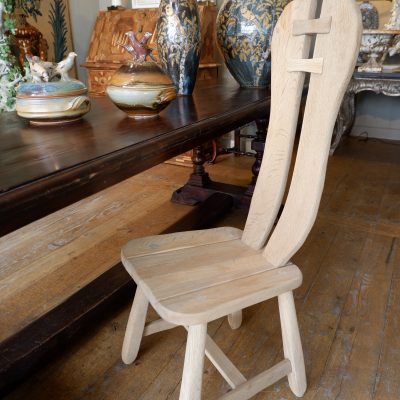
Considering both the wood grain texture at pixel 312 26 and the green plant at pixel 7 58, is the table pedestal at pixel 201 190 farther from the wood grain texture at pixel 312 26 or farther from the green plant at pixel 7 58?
the wood grain texture at pixel 312 26

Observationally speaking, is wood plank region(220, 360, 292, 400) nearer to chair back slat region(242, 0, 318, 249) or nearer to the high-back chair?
the high-back chair

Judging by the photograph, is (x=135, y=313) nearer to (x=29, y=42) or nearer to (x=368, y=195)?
(x=368, y=195)

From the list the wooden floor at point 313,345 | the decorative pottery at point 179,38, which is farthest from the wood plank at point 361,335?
the decorative pottery at point 179,38

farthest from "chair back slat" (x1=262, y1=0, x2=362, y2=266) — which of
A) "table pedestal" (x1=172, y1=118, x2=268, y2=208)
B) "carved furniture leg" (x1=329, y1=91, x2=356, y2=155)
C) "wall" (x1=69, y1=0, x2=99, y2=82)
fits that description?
"wall" (x1=69, y1=0, x2=99, y2=82)

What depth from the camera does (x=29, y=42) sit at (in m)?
2.68

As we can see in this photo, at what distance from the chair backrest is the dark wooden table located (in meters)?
0.21

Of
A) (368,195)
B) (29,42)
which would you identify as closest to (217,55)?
(29,42)

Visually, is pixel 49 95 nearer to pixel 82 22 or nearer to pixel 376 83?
pixel 376 83

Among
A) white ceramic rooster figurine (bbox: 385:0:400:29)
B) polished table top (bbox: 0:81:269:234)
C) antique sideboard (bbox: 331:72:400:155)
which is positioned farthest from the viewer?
white ceramic rooster figurine (bbox: 385:0:400:29)

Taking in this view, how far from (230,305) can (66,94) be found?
0.58 meters

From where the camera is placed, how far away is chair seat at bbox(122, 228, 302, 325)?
72 centimetres

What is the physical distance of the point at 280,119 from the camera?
860 millimetres

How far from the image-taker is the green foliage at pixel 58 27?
3.12 meters

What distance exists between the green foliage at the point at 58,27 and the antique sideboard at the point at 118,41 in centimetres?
34
